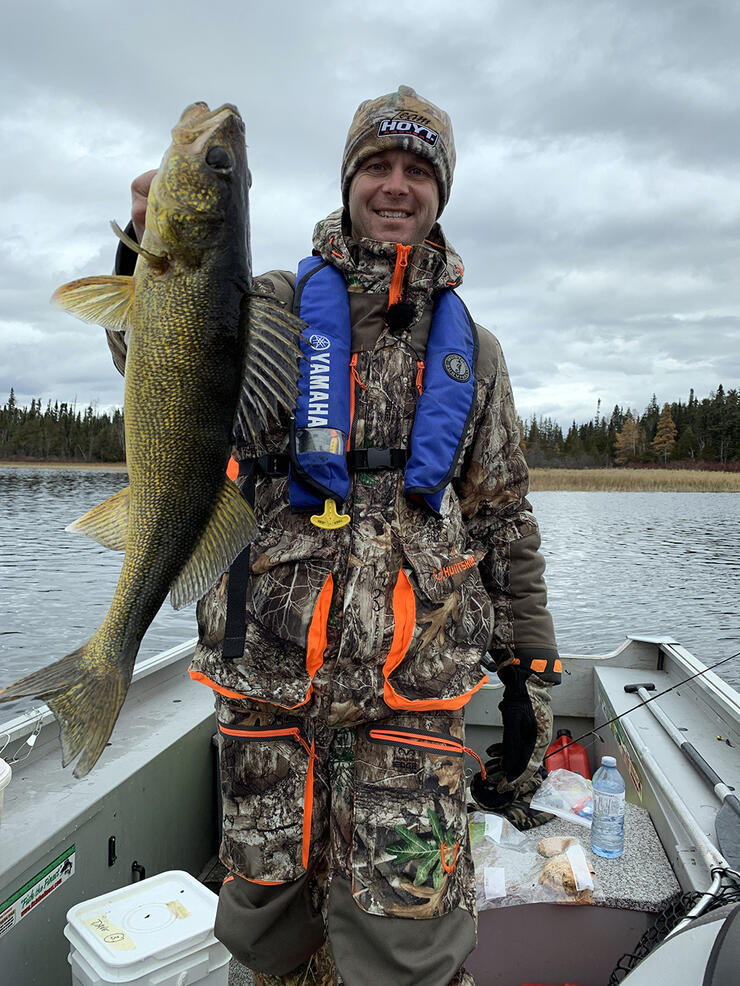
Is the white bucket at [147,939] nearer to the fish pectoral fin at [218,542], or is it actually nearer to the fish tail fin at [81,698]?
the fish tail fin at [81,698]

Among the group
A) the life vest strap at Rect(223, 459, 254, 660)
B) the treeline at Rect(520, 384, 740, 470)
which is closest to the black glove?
the life vest strap at Rect(223, 459, 254, 660)

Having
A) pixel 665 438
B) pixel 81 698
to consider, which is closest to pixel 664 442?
pixel 665 438

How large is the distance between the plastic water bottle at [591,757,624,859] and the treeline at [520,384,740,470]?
238ft

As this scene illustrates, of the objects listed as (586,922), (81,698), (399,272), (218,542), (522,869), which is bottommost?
(586,922)

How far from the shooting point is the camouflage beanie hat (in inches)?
106

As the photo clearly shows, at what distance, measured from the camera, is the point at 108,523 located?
207 centimetres

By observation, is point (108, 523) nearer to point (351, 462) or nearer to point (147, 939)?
point (351, 462)

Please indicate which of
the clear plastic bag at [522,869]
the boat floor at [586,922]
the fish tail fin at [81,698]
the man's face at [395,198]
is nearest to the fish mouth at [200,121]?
the man's face at [395,198]

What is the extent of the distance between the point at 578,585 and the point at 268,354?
17.4 m

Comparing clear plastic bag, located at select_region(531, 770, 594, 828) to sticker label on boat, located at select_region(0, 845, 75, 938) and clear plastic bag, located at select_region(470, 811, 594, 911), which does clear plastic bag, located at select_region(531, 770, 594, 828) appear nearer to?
clear plastic bag, located at select_region(470, 811, 594, 911)

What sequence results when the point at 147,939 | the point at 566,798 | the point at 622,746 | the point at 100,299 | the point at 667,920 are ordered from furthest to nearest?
the point at 622,746
the point at 566,798
the point at 667,920
the point at 147,939
the point at 100,299

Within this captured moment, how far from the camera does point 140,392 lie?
6.24 feet

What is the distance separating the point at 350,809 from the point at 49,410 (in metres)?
54.8

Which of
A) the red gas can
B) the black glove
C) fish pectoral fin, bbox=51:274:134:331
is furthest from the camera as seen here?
the red gas can
